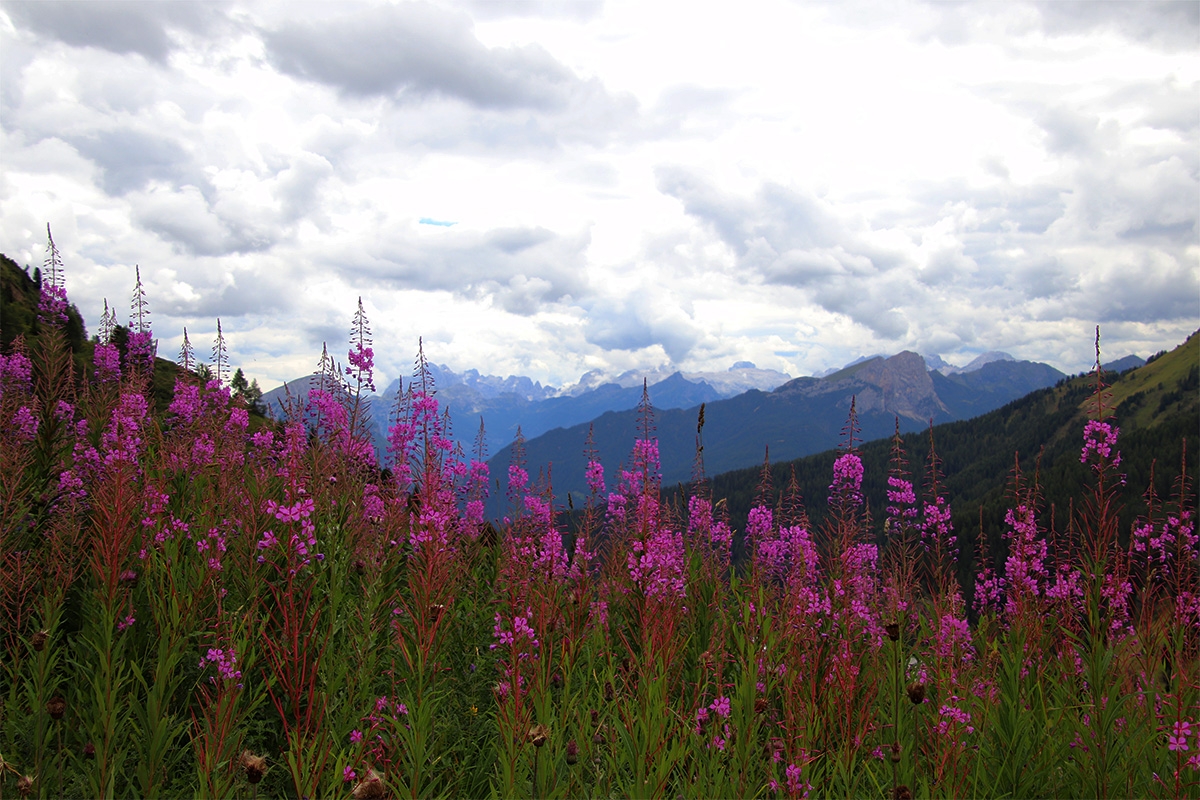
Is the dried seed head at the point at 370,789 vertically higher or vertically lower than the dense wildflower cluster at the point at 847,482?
lower

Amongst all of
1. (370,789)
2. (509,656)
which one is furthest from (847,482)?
(370,789)

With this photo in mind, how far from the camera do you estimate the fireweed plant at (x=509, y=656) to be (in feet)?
15.0

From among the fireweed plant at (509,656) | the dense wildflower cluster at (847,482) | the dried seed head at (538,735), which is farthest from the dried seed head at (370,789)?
the dense wildflower cluster at (847,482)

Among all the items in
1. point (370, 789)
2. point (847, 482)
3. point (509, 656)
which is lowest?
point (509, 656)

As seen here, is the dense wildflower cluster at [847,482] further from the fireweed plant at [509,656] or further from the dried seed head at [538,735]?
the dried seed head at [538,735]

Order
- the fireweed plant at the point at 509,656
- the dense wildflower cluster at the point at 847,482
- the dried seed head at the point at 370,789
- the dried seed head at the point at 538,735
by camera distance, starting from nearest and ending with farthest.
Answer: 1. the dried seed head at the point at 370,789
2. the dried seed head at the point at 538,735
3. the fireweed plant at the point at 509,656
4. the dense wildflower cluster at the point at 847,482

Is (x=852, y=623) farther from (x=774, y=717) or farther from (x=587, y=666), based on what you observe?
(x=587, y=666)

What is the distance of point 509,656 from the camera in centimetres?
586

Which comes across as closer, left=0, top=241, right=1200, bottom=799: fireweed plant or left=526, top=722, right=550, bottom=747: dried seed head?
left=526, top=722, right=550, bottom=747: dried seed head

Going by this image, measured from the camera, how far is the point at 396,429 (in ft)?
31.6

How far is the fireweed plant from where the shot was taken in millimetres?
4582

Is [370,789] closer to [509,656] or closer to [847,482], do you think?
[509,656]

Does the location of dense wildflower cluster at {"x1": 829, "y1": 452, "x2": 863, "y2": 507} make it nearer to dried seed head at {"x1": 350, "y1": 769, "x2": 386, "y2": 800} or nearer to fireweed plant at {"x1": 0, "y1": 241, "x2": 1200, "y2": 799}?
fireweed plant at {"x1": 0, "y1": 241, "x2": 1200, "y2": 799}

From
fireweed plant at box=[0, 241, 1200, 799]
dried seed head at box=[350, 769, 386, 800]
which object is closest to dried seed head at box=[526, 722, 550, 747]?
fireweed plant at box=[0, 241, 1200, 799]
